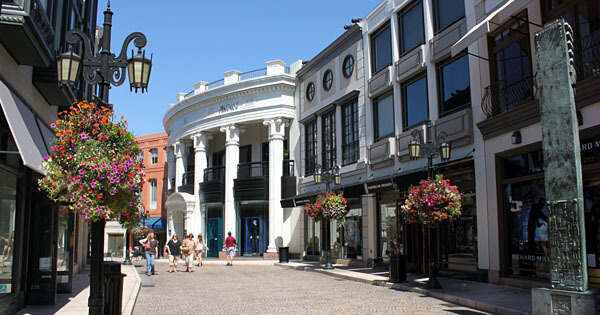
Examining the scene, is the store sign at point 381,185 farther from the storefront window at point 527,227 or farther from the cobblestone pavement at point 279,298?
the storefront window at point 527,227

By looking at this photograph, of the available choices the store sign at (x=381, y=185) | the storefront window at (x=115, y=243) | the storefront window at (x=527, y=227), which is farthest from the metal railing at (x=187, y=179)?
the storefront window at (x=527, y=227)

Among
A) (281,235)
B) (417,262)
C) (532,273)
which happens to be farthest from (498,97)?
(281,235)

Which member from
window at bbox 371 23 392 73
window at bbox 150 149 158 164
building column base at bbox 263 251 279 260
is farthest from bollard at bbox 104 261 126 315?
window at bbox 150 149 158 164

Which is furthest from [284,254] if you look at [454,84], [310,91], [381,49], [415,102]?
[454,84]

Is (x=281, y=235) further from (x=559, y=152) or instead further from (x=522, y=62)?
(x=559, y=152)

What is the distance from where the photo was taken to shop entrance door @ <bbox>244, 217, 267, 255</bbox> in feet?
99.0

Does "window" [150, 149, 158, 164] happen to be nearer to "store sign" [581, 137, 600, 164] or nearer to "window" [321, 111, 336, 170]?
"window" [321, 111, 336, 170]

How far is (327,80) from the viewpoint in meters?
26.3

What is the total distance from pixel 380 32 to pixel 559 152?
15298 mm

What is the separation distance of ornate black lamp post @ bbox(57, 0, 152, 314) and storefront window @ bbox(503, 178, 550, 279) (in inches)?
381

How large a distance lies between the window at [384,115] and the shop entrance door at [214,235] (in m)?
14.3

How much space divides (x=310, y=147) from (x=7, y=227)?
63.7ft

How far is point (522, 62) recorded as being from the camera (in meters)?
13.5

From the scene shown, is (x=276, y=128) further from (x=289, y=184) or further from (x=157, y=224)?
(x=157, y=224)
